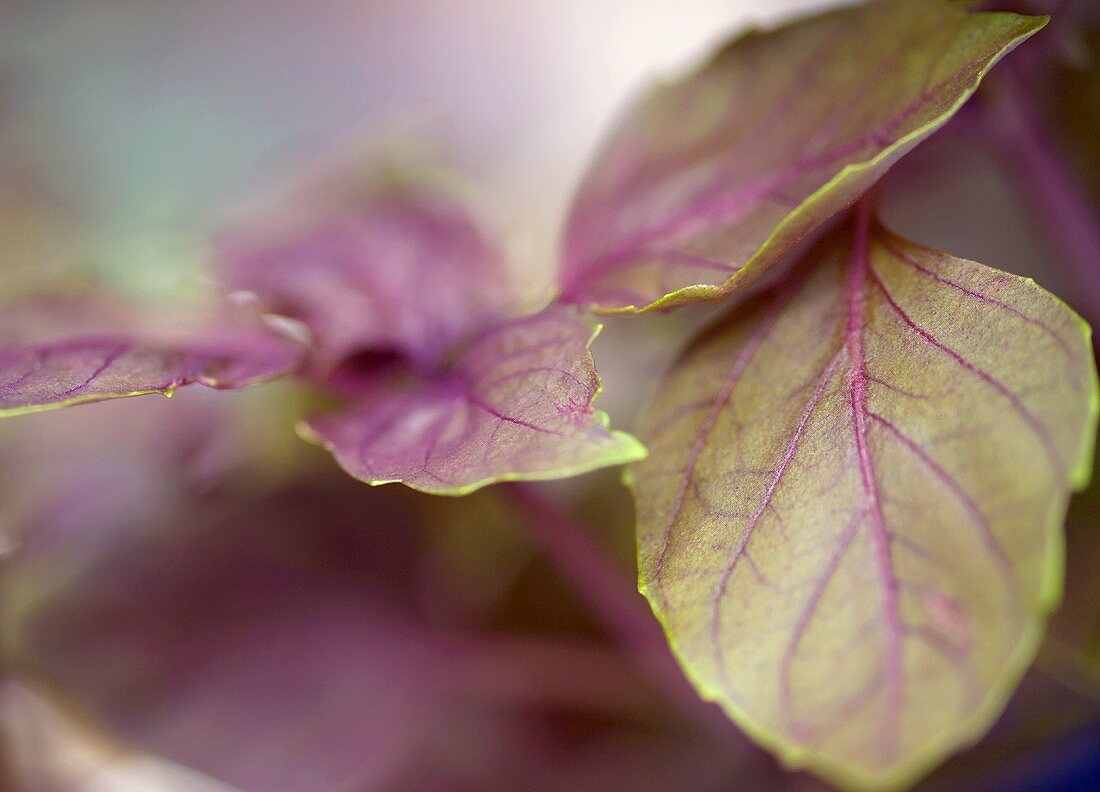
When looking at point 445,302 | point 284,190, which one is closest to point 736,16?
point 284,190

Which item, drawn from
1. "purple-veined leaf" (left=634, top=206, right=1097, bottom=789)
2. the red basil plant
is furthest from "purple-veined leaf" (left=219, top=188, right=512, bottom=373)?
"purple-veined leaf" (left=634, top=206, right=1097, bottom=789)

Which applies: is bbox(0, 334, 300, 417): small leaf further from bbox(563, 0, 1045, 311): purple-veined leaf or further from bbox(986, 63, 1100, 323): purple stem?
bbox(986, 63, 1100, 323): purple stem

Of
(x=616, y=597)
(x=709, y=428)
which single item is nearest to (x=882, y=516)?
(x=709, y=428)

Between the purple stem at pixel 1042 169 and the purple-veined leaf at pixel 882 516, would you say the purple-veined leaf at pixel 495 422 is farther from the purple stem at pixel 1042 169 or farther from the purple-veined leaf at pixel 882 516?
the purple stem at pixel 1042 169

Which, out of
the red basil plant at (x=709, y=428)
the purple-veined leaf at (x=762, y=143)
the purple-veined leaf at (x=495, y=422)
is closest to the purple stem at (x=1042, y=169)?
the red basil plant at (x=709, y=428)

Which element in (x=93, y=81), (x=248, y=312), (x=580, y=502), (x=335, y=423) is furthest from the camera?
(x=93, y=81)

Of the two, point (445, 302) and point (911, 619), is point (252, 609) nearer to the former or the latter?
point (445, 302)

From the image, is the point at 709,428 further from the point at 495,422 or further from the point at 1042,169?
the point at 1042,169
